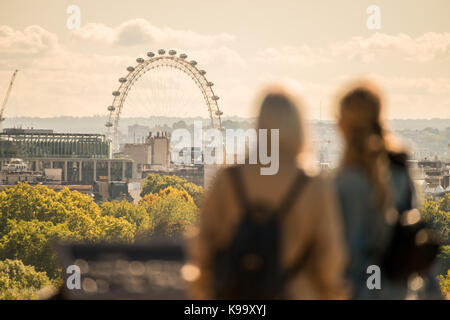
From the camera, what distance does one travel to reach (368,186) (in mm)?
10430

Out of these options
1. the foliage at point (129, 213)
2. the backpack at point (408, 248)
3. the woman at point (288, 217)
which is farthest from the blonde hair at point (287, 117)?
the foliage at point (129, 213)

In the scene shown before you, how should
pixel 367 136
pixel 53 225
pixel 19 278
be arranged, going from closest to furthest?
pixel 367 136
pixel 19 278
pixel 53 225

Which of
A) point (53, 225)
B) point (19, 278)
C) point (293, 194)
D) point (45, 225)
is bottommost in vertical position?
point (19, 278)

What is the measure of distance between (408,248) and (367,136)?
3.47ft

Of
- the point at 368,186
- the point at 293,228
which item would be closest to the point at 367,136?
the point at 368,186

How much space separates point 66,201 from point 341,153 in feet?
403

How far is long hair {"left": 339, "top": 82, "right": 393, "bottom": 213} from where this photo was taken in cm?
1061

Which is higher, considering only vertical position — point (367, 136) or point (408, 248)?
point (367, 136)

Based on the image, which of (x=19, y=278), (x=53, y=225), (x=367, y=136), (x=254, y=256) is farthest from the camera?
(x=53, y=225)

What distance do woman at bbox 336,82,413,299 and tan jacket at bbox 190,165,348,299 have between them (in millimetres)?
1673

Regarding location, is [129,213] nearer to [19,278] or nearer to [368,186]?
[19,278]

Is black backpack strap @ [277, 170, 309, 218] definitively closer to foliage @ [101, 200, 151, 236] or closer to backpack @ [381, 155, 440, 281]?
backpack @ [381, 155, 440, 281]

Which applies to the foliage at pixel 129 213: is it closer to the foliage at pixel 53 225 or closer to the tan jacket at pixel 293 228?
the foliage at pixel 53 225
